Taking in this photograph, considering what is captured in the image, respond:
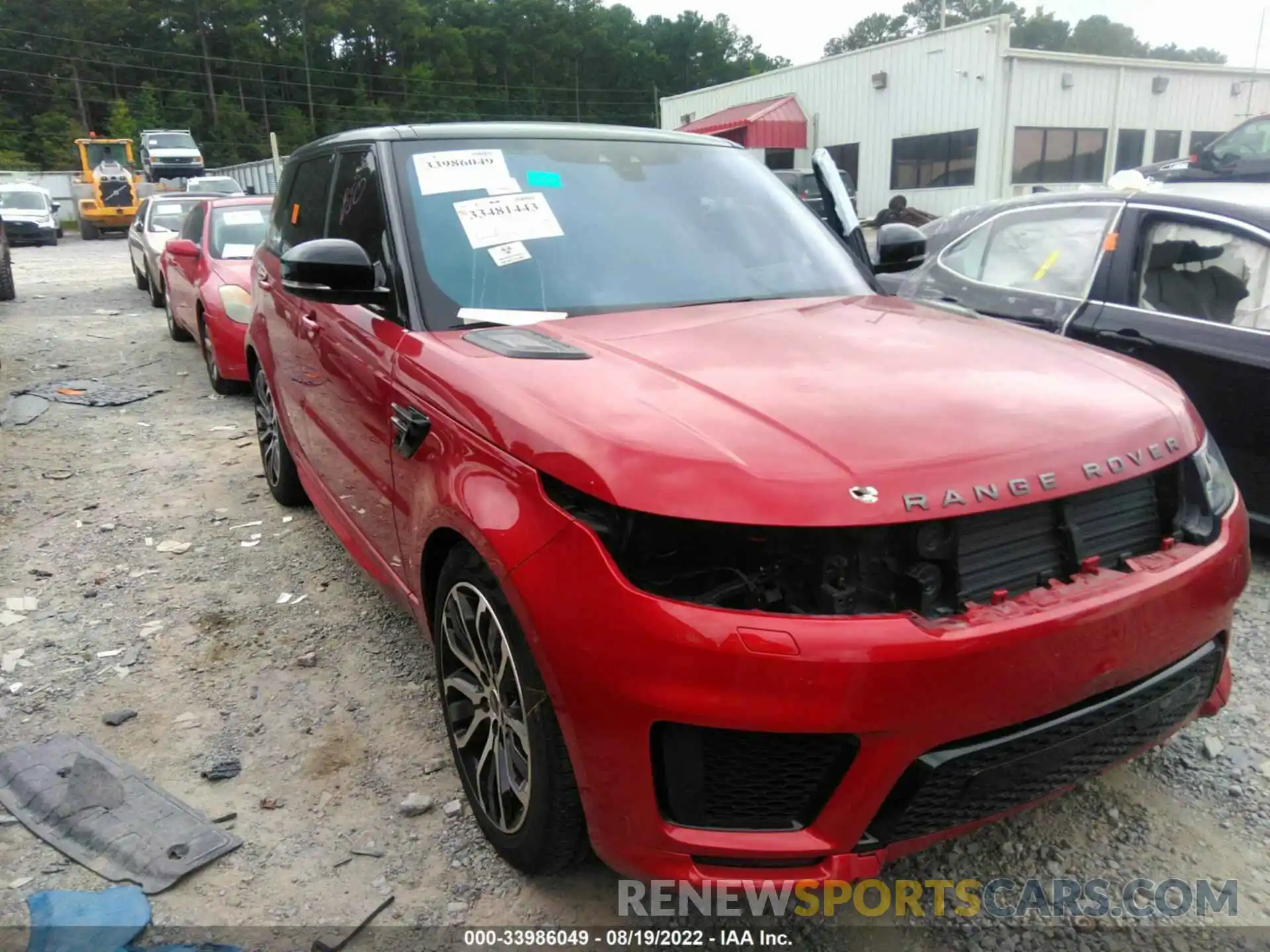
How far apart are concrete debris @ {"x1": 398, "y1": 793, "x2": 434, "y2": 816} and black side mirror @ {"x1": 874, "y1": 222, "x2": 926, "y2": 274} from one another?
2.53 metres

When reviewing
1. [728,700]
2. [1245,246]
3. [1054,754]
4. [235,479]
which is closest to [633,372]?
[728,700]

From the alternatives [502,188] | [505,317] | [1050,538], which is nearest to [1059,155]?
[502,188]

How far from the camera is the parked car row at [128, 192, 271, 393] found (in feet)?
24.1

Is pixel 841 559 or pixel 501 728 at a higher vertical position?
pixel 841 559

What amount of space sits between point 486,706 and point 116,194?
36.3m

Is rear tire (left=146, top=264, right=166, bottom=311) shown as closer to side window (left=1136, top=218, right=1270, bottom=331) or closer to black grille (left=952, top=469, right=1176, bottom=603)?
side window (left=1136, top=218, right=1270, bottom=331)

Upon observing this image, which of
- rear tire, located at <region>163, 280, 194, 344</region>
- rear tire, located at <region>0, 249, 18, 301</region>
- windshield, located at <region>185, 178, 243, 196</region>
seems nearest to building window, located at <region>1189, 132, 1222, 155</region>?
windshield, located at <region>185, 178, 243, 196</region>

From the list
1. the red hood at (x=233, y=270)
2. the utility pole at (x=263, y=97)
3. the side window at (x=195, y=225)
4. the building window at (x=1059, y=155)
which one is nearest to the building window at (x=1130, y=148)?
the building window at (x=1059, y=155)

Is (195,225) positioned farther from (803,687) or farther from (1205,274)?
(803,687)

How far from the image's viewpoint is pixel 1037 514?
6.22ft

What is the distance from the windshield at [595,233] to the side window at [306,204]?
86 centimetres

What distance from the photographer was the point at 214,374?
779cm

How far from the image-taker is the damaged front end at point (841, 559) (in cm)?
176

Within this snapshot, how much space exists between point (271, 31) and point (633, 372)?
84732mm
